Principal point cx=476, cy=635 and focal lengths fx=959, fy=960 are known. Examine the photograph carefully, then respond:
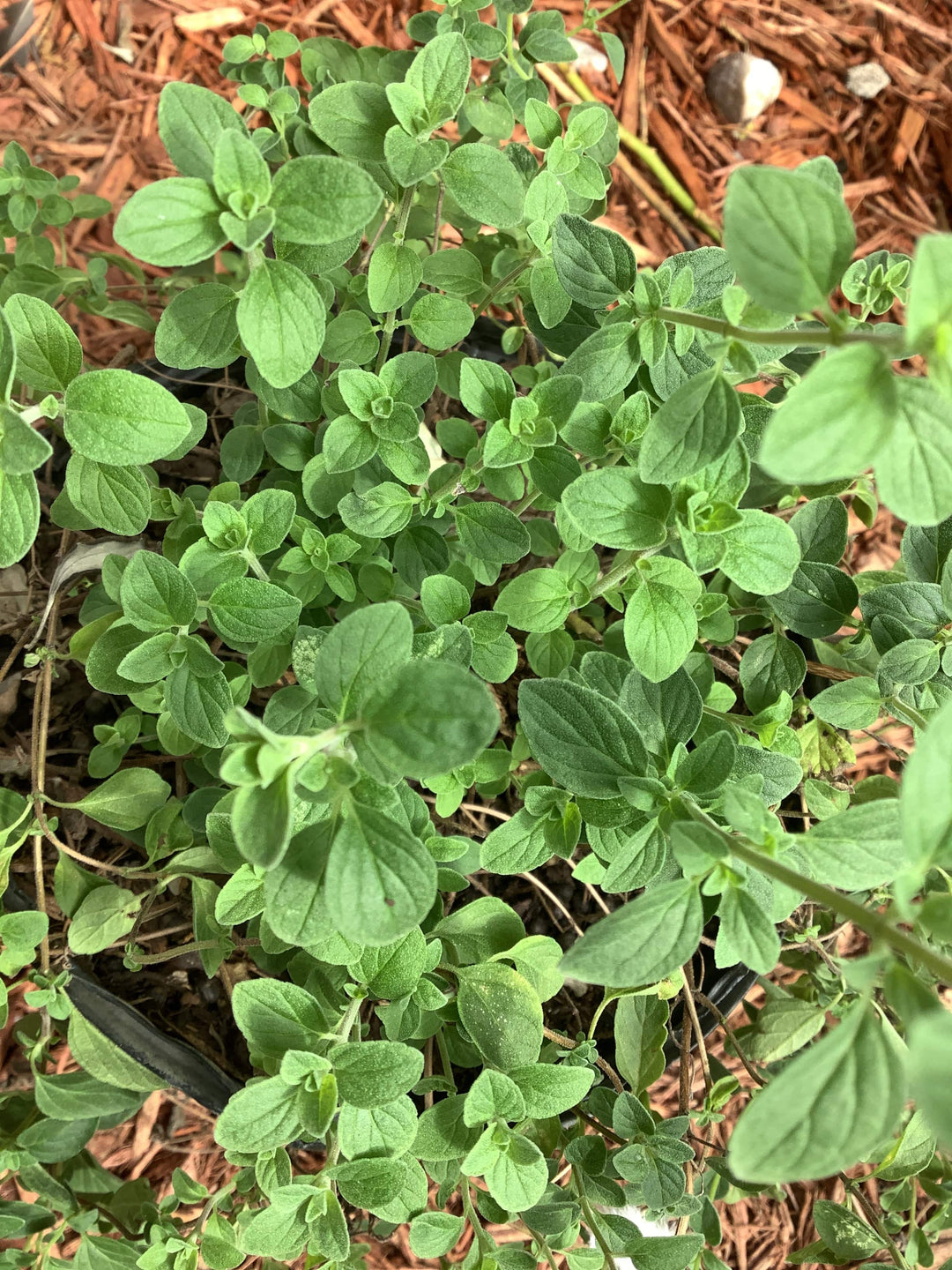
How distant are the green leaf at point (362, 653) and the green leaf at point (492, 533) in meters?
0.28

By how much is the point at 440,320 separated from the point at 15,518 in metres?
0.46

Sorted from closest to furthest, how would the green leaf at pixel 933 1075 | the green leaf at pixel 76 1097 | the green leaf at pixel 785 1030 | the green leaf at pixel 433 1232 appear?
the green leaf at pixel 933 1075 → the green leaf at pixel 433 1232 → the green leaf at pixel 76 1097 → the green leaf at pixel 785 1030

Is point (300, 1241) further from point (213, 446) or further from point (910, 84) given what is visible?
point (910, 84)

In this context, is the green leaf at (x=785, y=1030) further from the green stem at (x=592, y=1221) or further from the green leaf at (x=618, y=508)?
the green leaf at (x=618, y=508)

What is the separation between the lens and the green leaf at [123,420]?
0.79m

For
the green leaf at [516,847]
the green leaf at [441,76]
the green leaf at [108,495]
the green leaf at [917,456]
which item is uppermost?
the green leaf at [441,76]

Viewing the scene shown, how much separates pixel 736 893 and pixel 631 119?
1.74 m

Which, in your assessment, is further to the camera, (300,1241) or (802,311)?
(300,1241)

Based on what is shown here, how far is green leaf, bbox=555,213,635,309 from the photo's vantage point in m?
0.85

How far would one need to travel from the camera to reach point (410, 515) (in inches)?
39.7

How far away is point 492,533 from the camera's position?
0.95m

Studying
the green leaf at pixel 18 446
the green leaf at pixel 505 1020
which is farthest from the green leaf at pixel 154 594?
the green leaf at pixel 505 1020

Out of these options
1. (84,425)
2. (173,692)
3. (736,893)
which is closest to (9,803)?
(173,692)

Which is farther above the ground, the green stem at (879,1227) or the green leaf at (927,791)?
the green leaf at (927,791)
